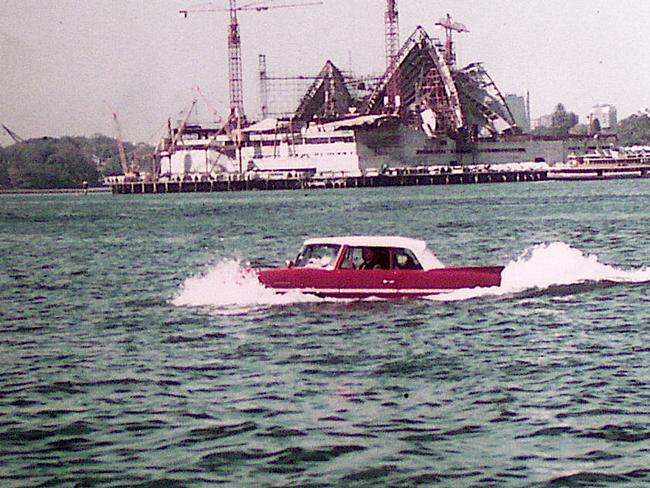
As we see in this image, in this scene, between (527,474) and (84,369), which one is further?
(84,369)

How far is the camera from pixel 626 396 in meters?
18.1

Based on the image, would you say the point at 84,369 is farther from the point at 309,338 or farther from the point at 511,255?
the point at 511,255

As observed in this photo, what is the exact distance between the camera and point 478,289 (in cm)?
3033

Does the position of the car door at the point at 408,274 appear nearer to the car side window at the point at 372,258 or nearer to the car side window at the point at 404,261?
the car side window at the point at 404,261

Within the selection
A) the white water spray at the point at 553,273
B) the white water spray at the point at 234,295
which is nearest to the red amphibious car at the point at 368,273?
the white water spray at the point at 234,295

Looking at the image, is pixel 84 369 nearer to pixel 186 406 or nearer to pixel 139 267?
pixel 186 406

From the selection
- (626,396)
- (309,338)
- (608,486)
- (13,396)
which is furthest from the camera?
(309,338)

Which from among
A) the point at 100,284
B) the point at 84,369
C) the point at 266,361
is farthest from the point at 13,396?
the point at 100,284

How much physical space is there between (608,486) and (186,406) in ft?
21.8

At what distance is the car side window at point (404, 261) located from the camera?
29672mm

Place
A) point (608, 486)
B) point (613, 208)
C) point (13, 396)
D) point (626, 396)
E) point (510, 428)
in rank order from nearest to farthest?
point (608, 486) → point (510, 428) → point (626, 396) → point (13, 396) → point (613, 208)

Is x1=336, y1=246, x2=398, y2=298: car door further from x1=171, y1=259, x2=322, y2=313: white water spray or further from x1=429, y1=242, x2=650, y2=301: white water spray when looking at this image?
x1=429, y1=242, x2=650, y2=301: white water spray

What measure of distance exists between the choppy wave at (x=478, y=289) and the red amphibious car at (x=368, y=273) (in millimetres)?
250

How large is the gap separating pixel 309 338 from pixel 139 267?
23.7 m
